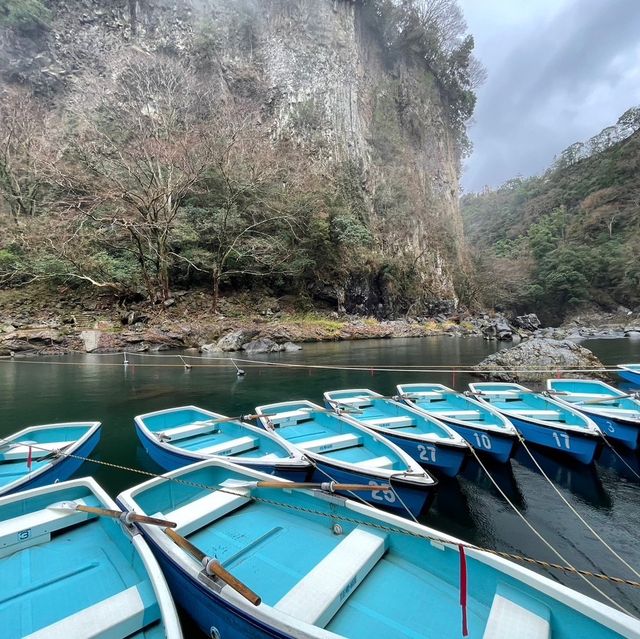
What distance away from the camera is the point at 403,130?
40.4 meters

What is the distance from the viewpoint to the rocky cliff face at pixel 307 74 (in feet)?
93.2

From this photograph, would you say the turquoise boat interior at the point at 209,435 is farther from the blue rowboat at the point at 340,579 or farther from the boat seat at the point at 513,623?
the boat seat at the point at 513,623

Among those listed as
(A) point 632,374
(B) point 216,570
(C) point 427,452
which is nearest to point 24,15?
(C) point 427,452

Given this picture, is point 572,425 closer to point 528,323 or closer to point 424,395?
point 424,395

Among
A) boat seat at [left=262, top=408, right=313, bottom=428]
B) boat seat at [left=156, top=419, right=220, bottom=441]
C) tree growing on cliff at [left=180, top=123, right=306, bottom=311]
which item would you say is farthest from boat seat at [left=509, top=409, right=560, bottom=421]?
tree growing on cliff at [left=180, top=123, right=306, bottom=311]

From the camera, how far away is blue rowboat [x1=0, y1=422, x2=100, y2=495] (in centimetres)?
A: 421

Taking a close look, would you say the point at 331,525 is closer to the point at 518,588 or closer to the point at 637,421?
the point at 518,588

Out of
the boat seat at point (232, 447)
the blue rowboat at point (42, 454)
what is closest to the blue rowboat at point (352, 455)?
the boat seat at point (232, 447)

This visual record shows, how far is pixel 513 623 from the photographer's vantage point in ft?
6.89

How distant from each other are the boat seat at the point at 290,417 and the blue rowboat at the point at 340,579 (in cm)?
283

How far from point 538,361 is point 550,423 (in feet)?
23.5

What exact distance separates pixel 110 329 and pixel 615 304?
4501 cm

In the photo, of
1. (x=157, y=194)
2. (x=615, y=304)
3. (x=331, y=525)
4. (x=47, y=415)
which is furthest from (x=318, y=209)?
(x=615, y=304)

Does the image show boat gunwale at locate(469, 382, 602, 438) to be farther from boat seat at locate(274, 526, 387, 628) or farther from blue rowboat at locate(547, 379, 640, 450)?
boat seat at locate(274, 526, 387, 628)
